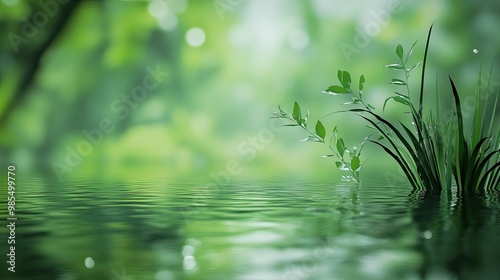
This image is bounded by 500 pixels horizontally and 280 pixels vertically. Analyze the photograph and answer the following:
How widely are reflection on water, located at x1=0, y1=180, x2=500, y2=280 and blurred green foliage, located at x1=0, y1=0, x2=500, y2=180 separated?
14.7 feet

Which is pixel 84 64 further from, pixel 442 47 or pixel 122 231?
pixel 122 231

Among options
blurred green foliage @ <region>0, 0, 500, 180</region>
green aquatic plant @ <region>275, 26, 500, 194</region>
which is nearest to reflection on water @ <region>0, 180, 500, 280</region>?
green aquatic plant @ <region>275, 26, 500, 194</region>

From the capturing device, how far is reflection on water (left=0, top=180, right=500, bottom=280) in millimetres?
1438

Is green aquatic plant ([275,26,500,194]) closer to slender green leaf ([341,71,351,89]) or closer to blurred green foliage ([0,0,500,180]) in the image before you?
slender green leaf ([341,71,351,89])

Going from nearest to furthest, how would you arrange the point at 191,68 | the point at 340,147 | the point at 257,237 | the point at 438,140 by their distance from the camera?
the point at 257,237
the point at 438,140
the point at 340,147
the point at 191,68

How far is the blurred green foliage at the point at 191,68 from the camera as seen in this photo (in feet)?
25.4

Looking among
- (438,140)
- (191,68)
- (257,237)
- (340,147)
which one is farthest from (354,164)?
(191,68)

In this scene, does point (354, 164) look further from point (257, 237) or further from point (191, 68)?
point (191, 68)

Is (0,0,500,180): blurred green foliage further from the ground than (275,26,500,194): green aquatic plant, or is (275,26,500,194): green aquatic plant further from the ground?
(0,0,500,180): blurred green foliage

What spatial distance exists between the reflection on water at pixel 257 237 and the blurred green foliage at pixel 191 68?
14.7 ft

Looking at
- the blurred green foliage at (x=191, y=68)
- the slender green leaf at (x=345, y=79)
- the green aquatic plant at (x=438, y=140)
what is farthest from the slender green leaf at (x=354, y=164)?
the blurred green foliage at (x=191, y=68)

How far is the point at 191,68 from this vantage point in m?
8.18

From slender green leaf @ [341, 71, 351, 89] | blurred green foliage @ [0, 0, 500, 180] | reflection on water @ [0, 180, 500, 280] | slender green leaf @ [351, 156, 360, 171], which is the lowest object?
reflection on water @ [0, 180, 500, 280]

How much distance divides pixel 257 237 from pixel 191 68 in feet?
21.0
